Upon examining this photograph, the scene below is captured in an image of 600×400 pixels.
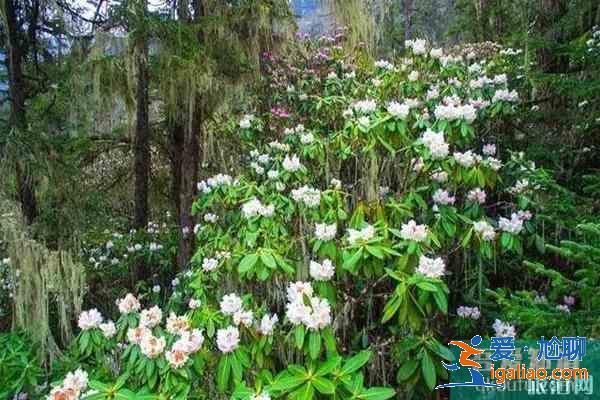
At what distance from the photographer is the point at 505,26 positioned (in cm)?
632

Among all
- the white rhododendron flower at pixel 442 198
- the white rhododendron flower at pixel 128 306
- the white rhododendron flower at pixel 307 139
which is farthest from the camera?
the white rhododendron flower at pixel 307 139

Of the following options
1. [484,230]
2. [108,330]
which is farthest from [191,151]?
[484,230]

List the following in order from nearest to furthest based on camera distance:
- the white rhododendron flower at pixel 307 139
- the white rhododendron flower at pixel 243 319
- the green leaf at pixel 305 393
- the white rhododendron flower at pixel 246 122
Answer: the green leaf at pixel 305 393 < the white rhododendron flower at pixel 243 319 < the white rhododendron flower at pixel 307 139 < the white rhododendron flower at pixel 246 122

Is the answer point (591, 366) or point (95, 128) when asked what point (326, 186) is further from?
point (95, 128)

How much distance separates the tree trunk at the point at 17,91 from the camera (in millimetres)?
3268

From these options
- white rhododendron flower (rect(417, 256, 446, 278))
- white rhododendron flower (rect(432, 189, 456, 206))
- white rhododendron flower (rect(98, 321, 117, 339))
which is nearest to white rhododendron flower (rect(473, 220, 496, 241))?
white rhododendron flower (rect(432, 189, 456, 206))

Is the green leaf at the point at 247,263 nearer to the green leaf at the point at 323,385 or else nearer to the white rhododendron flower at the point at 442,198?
the green leaf at the point at 323,385

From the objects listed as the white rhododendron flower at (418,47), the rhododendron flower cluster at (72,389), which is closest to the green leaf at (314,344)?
the rhododendron flower cluster at (72,389)

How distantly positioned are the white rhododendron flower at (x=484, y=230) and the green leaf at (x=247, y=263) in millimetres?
1040

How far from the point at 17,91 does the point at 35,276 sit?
1.34 meters

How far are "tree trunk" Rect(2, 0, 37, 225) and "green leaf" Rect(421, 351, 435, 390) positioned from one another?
8.87 feet

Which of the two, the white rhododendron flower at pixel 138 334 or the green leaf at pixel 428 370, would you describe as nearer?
the green leaf at pixel 428 370

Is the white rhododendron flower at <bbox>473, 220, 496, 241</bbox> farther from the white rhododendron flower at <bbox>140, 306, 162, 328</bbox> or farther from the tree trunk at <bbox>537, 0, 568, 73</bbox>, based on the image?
the tree trunk at <bbox>537, 0, 568, 73</bbox>

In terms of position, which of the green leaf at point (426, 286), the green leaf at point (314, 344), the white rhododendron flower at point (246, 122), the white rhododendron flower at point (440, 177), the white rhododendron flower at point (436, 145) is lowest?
the green leaf at point (314, 344)
